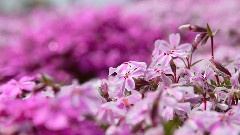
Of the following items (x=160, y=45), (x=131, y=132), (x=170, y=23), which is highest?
(x=170, y=23)

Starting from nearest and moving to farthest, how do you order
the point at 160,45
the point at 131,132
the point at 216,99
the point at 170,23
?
the point at 131,132, the point at 216,99, the point at 160,45, the point at 170,23

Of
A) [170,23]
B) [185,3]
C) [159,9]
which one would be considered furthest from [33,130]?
[185,3]

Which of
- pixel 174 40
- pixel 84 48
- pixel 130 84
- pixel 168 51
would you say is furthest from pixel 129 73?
pixel 84 48

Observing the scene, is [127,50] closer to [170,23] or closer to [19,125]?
[170,23]

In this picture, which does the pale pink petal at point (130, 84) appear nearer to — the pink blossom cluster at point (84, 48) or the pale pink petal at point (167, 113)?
the pale pink petal at point (167, 113)

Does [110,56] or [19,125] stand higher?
[110,56]

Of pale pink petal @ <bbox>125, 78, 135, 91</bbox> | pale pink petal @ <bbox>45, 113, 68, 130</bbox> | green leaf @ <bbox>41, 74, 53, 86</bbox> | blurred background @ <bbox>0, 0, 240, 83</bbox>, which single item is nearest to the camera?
pale pink petal @ <bbox>45, 113, 68, 130</bbox>

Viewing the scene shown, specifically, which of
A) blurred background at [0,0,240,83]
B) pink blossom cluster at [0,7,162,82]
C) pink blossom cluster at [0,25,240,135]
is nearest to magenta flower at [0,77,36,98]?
pink blossom cluster at [0,25,240,135]

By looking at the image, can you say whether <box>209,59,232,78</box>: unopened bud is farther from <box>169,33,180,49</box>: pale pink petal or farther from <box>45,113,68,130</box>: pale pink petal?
<box>45,113,68,130</box>: pale pink petal
